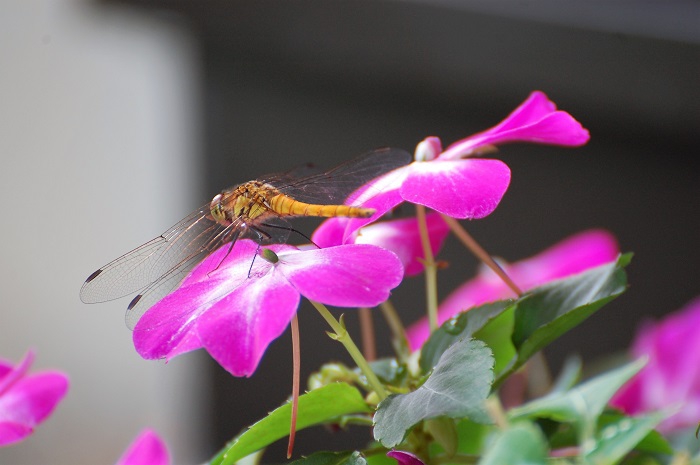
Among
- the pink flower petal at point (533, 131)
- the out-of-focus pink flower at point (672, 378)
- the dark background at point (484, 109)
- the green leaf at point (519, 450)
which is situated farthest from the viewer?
the dark background at point (484, 109)

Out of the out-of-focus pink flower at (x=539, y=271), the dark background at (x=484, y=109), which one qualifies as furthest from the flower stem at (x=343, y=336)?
the dark background at (x=484, y=109)

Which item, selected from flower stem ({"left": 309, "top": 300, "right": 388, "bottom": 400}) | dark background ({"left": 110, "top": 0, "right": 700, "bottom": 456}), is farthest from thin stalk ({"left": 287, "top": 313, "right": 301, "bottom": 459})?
dark background ({"left": 110, "top": 0, "right": 700, "bottom": 456})

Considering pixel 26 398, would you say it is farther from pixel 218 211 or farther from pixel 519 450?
pixel 519 450

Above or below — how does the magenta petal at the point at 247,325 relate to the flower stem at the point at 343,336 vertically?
above

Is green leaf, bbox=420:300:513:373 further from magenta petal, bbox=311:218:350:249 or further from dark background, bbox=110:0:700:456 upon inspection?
dark background, bbox=110:0:700:456

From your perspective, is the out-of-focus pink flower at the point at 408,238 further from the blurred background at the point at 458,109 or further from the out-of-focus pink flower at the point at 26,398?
the blurred background at the point at 458,109

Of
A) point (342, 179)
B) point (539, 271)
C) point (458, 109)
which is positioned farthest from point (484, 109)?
point (342, 179)
